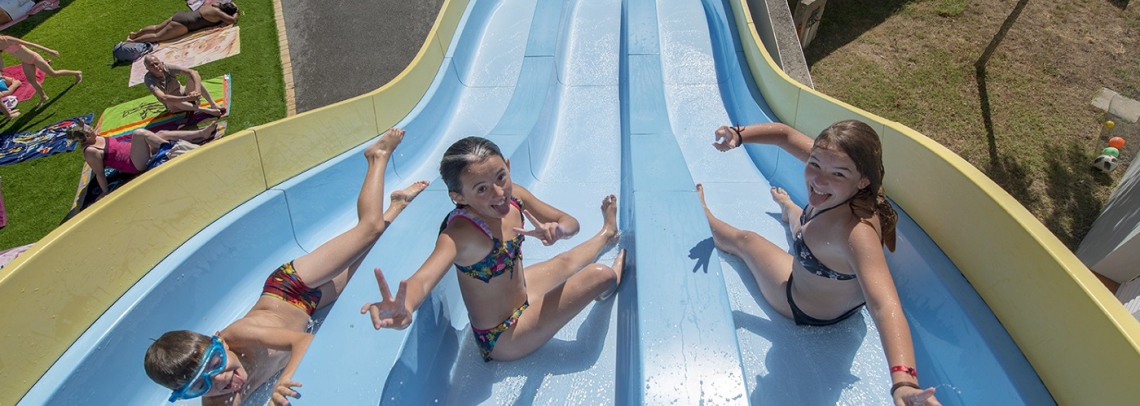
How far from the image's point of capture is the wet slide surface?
257 cm

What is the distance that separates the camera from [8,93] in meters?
8.16

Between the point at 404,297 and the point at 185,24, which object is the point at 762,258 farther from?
the point at 185,24

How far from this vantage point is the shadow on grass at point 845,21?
699cm

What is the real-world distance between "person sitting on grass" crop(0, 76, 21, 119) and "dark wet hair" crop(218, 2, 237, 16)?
8.89 ft

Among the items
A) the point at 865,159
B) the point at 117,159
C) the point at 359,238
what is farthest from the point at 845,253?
the point at 117,159

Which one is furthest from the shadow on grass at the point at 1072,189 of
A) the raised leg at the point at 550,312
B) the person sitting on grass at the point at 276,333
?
the person sitting on grass at the point at 276,333

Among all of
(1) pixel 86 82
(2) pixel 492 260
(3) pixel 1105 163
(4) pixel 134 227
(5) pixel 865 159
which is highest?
(5) pixel 865 159

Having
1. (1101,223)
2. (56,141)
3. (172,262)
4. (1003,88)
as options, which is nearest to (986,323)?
(1101,223)

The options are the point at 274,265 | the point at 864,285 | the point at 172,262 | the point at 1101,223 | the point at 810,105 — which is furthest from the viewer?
the point at 1101,223

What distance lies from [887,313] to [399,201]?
2.57 m

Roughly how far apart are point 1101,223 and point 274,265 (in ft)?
18.1

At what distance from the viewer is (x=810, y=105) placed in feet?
12.5

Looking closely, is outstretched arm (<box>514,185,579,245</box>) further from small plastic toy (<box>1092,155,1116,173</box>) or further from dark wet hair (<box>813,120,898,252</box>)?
small plastic toy (<box>1092,155,1116,173</box>)

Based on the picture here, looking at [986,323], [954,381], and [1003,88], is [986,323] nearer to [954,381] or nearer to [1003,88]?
[954,381]
